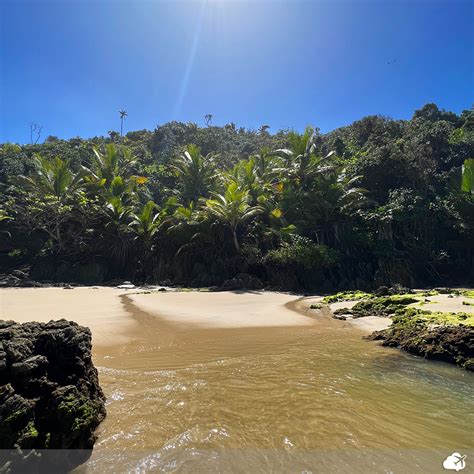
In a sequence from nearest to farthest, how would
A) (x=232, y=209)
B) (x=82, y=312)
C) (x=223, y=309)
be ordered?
1. (x=82, y=312)
2. (x=223, y=309)
3. (x=232, y=209)

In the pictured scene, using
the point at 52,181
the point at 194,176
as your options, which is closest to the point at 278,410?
the point at 52,181

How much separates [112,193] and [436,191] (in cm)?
2368

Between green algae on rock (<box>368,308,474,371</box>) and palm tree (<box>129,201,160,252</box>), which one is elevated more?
palm tree (<box>129,201,160,252</box>)

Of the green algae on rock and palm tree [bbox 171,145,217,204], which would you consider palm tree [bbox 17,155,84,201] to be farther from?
the green algae on rock

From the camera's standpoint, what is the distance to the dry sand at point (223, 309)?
32.4 ft

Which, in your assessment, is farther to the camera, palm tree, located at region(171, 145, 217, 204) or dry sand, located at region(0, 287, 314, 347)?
palm tree, located at region(171, 145, 217, 204)

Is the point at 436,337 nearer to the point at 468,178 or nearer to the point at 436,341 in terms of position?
the point at 436,341

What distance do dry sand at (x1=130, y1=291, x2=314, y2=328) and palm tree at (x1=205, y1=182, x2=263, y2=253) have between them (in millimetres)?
5936

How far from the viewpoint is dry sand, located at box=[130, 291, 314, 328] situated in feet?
32.4

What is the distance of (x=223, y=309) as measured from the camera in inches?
474

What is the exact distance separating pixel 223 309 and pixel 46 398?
8805mm

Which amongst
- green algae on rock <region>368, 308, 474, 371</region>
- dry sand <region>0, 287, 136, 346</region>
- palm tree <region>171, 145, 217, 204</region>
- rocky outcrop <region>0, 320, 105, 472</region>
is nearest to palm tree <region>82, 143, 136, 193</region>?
palm tree <region>171, 145, 217, 204</region>

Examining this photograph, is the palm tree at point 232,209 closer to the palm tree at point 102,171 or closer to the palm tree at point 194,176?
the palm tree at point 194,176

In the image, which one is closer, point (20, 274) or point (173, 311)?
point (173, 311)
